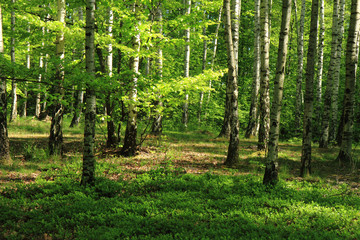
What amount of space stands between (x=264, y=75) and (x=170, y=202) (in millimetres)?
6192

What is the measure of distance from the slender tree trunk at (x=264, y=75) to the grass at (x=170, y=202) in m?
2.06

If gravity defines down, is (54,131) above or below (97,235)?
above

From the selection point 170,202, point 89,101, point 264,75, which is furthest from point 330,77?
point 89,101

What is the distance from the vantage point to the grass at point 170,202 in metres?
4.57

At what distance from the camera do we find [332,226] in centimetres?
477

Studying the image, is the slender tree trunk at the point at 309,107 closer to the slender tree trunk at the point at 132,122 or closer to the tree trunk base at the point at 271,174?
the tree trunk base at the point at 271,174

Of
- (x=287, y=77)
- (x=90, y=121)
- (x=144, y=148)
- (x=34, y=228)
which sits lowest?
(x=34, y=228)

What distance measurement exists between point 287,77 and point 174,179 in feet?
61.3

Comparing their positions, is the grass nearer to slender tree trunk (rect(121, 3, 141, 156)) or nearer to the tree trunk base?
the tree trunk base

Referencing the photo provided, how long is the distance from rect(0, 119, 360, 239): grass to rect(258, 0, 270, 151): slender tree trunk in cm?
206

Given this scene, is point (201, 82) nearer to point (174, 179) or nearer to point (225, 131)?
point (174, 179)

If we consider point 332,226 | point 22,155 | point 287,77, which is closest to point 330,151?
point 332,226

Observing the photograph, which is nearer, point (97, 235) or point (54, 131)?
point (97, 235)

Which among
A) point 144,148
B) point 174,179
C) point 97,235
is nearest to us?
point 97,235
